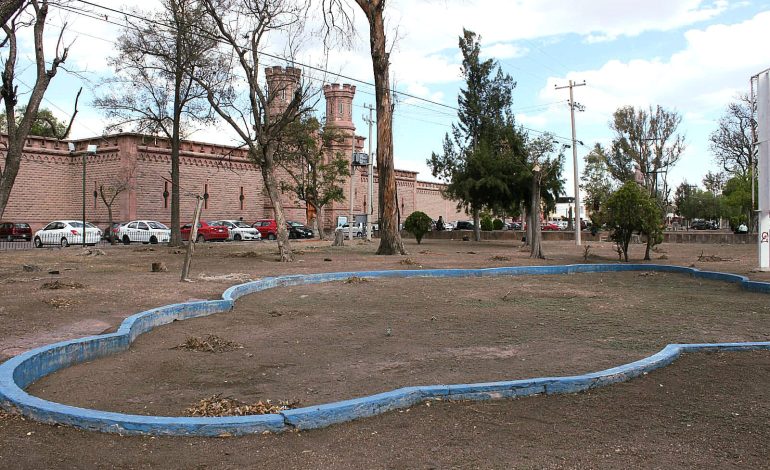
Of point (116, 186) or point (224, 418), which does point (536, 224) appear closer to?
point (224, 418)

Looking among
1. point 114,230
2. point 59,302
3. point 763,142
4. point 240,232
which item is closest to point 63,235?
point 114,230

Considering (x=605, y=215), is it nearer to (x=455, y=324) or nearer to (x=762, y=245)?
(x=762, y=245)

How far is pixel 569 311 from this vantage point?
10.5 m

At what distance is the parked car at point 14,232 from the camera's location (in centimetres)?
3672

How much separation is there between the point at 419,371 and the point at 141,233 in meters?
35.7

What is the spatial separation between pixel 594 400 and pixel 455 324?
13.4 ft

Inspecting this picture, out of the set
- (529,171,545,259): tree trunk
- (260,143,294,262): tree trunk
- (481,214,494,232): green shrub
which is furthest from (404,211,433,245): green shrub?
(481,214,494,232): green shrub

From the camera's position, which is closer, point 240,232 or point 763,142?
point 763,142

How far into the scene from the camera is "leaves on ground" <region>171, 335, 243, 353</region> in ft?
24.5

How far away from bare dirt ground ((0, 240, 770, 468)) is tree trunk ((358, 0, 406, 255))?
33.7ft

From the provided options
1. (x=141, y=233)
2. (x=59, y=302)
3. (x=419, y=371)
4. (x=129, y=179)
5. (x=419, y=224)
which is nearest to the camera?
(x=419, y=371)

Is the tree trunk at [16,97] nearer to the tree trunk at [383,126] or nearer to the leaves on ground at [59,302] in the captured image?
the leaves on ground at [59,302]

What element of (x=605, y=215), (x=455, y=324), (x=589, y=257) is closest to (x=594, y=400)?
(x=455, y=324)

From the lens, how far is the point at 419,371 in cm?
639
